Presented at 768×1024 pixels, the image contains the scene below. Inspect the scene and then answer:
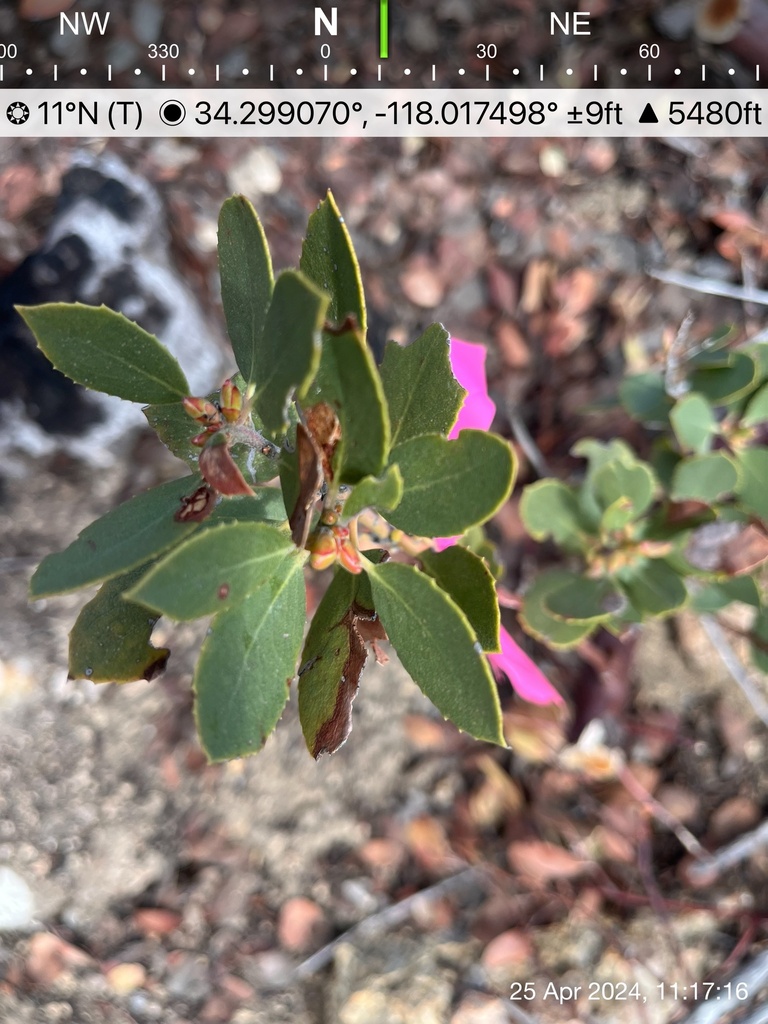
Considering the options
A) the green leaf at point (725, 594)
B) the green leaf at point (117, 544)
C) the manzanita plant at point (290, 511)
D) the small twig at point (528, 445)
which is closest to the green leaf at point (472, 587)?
the manzanita plant at point (290, 511)

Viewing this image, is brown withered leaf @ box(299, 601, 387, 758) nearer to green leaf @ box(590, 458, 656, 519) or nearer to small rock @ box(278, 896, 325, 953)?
green leaf @ box(590, 458, 656, 519)

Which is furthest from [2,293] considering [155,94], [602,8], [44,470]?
[602,8]

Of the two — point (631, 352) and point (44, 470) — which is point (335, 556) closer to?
point (44, 470)

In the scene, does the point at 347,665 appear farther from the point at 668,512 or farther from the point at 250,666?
the point at 668,512

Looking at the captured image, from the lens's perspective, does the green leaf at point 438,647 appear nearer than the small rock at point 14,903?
Yes

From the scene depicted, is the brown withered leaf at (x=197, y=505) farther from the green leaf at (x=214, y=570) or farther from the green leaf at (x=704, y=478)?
the green leaf at (x=704, y=478)
